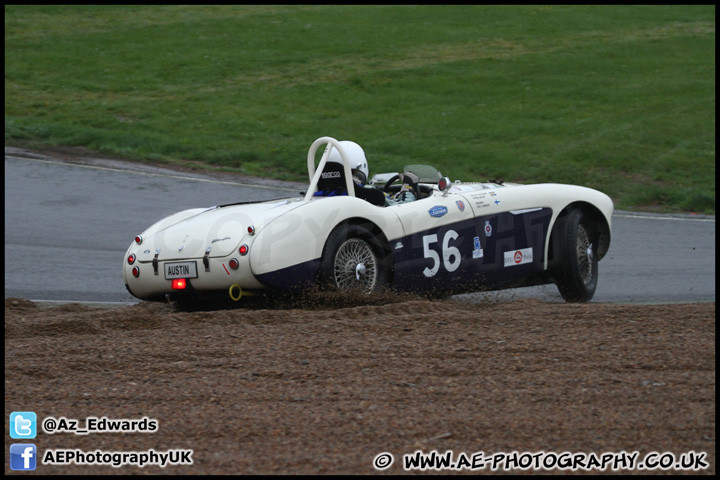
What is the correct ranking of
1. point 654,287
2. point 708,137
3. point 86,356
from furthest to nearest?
point 708,137
point 654,287
point 86,356

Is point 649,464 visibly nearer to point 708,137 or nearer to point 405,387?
point 405,387

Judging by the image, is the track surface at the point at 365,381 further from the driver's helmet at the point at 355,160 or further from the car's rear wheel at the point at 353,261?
the driver's helmet at the point at 355,160

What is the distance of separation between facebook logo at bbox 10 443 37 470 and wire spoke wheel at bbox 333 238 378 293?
128 inches

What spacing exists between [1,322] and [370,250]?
270 centimetres

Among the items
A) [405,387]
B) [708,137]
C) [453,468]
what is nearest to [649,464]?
[453,468]

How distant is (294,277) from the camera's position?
6539 mm

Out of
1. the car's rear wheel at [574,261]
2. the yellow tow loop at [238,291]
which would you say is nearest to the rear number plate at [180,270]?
the yellow tow loop at [238,291]

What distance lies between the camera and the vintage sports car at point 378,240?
656cm

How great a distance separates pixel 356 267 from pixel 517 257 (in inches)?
65.1

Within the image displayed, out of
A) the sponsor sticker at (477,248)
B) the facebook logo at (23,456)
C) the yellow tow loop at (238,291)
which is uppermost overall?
the sponsor sticker at (477,248)

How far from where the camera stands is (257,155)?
17.1 m

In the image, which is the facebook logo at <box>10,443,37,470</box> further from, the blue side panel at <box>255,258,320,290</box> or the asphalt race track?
the asphalt race track

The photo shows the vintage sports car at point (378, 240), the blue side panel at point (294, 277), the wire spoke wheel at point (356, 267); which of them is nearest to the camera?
the blue side panel at point (294, 277)

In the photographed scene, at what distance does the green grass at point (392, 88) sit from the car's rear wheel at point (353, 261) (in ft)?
27.4
